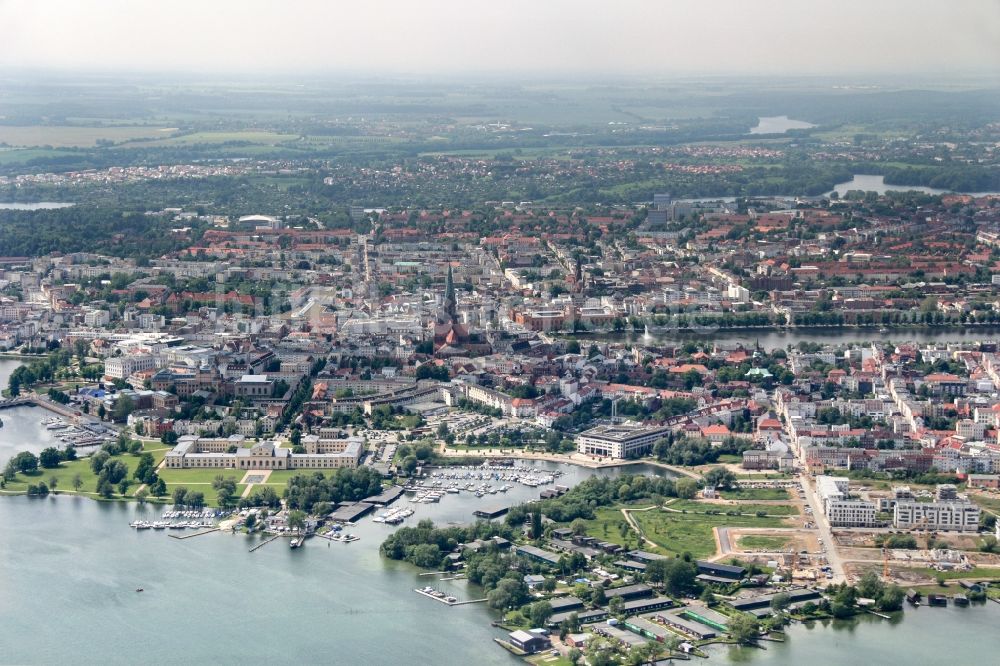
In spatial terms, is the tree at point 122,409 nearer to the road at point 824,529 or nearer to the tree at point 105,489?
the tree at point 105,489

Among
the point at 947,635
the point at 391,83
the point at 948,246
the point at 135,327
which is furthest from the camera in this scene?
the point at 391,83

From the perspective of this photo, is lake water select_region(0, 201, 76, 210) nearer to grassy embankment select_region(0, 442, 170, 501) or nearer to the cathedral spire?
the cathedral spire

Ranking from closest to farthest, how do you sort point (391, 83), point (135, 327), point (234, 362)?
point (234, 362), point (135, 327), point (391, 83)

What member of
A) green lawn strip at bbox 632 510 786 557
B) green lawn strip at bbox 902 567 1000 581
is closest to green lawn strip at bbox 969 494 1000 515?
green lawn strip at bbox 902 567 1000 581

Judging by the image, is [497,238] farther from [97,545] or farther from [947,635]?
[947,635]

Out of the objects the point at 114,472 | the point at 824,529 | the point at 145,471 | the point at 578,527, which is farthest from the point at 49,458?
the point at 824,529

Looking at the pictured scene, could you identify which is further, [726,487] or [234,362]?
[234,362]

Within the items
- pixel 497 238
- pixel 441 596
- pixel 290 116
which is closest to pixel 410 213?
pixel 497 238
